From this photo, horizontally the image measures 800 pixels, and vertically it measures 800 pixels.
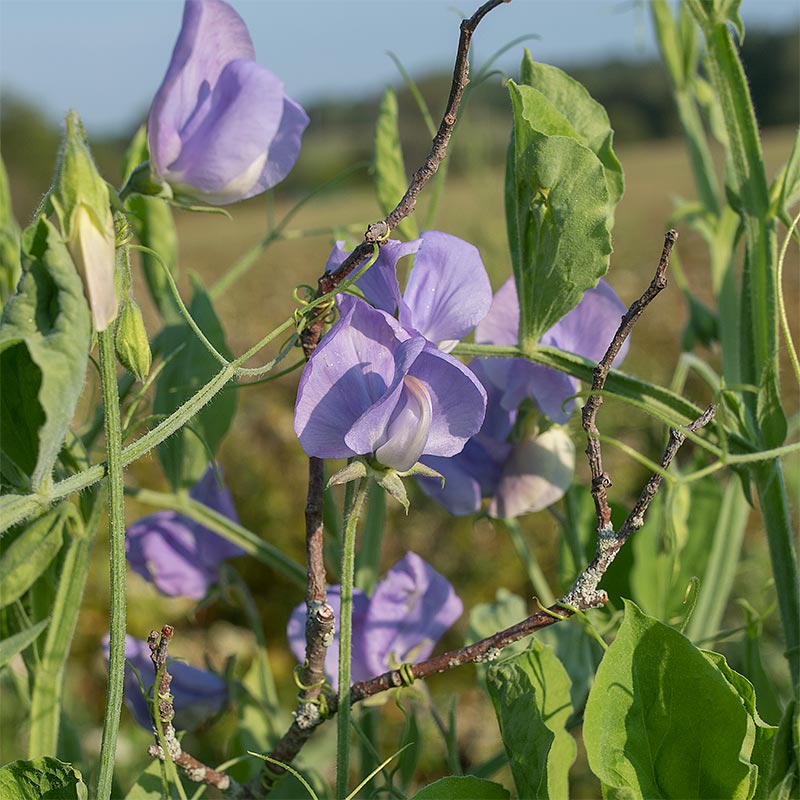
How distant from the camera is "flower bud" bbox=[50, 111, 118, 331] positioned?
1.16ft

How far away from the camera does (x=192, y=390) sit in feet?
1.98

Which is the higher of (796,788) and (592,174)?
(592,174)

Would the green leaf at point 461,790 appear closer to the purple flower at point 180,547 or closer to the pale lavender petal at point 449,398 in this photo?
the pale lavender petal at point 449,398

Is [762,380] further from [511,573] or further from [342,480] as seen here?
[511,573]

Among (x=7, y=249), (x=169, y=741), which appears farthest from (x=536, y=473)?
(x=7, y=249)

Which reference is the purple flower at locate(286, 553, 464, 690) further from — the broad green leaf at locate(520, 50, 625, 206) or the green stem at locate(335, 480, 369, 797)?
the broad green leaf at locate(520, 50, 625, 206)

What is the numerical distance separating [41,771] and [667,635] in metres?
0.27

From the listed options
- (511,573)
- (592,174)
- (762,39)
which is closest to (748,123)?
(592,174)

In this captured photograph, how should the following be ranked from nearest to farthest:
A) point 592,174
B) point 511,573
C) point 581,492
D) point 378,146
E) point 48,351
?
1. point 48,351
2. point 592,174
3. point 378,146
4. point 581,492
5. point 511,573

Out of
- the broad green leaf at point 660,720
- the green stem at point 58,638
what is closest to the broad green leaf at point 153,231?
the green stem at point 58,638

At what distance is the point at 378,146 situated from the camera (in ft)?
2.16

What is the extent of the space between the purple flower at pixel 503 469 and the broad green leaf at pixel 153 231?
0.78ft

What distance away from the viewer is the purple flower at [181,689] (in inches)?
23.6

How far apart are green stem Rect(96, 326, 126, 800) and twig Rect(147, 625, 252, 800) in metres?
0.03
